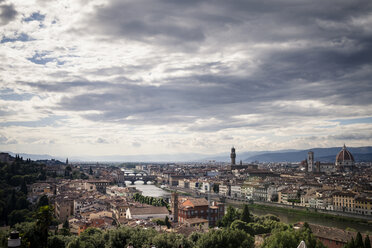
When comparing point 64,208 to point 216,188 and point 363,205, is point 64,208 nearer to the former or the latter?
point 363,205

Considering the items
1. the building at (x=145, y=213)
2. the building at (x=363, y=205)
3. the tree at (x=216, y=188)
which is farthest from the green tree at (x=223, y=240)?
the tree at (x=216, y=188)

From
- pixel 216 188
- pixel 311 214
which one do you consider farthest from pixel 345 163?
pixel 311 214

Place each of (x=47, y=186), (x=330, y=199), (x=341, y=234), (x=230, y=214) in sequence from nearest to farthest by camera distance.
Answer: (x=341, y=234), (x=230, y=214), (x=330, y=199), (x=47, y=186)

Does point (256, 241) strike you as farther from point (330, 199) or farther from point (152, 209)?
point (330, 199)

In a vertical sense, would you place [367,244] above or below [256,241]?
above

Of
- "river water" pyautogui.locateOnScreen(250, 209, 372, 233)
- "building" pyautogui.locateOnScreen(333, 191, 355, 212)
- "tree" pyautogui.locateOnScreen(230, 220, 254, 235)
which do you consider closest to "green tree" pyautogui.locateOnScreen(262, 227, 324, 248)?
"tree" pyautogui.locateOnScreen(230, 220, 254, 235)

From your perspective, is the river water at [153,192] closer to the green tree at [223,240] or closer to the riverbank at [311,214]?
the riverbank at [311,214]

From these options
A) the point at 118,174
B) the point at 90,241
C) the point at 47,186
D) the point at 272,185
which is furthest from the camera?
the point at 118,174

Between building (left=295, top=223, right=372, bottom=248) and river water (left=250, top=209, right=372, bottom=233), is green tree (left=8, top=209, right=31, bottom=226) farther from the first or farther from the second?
river water (left=250, top=209, right=372, bottom=233)

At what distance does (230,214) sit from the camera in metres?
24.2

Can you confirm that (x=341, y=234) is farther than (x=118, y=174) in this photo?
No

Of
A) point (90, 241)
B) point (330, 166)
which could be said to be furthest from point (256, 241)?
point (330, 166)

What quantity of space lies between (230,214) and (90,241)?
11907mm

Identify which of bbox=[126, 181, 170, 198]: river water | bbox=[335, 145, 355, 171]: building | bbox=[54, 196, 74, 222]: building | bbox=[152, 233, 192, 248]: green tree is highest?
bbox=[335, 145, 355, 171]: building
